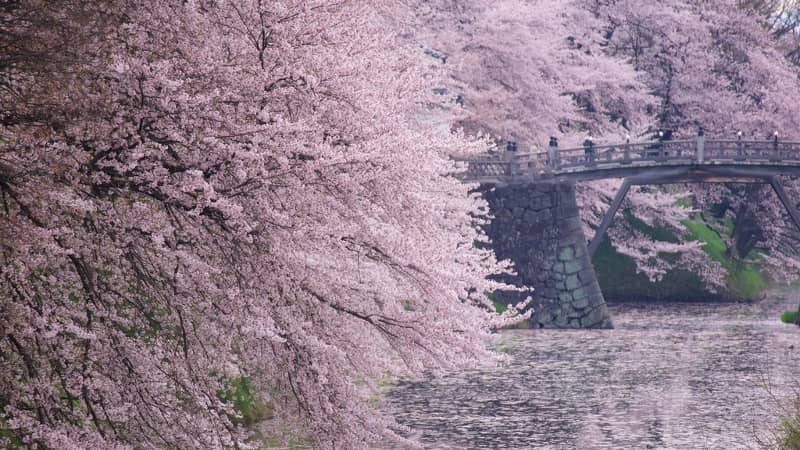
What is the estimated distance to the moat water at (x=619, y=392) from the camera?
19750 millimetres

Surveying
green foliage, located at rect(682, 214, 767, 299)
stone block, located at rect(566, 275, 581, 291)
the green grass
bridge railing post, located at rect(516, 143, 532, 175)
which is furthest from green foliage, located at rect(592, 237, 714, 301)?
bridge railing post, located at rect(516, 143, 532, 175)

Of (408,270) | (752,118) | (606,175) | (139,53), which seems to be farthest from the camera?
(752,118)

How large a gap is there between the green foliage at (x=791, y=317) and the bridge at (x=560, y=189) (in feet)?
10.9

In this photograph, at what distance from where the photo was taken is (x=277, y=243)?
1084 centimetres

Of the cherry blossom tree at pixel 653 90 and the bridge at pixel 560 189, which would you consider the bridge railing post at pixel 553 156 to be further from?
the cherry blossom tree at pixel 653 90

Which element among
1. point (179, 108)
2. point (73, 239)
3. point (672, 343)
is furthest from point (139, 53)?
point (672, 343)

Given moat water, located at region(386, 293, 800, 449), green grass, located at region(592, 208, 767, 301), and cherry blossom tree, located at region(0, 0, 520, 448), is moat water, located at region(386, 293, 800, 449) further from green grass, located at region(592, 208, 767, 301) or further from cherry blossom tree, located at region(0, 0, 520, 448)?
green grass, located at region(592, 208, 767, 301)

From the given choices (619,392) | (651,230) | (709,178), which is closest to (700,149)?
(709,178)

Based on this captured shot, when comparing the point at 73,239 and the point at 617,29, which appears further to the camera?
the point at 617,29

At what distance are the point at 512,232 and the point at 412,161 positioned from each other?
27.6 meters

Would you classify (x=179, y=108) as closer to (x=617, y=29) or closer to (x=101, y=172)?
(x=101, y=172)

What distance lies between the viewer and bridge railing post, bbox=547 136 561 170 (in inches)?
1512

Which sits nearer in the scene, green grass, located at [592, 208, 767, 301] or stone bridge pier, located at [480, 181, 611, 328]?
stone bridge pier, located at [480, 181, 611, 328]

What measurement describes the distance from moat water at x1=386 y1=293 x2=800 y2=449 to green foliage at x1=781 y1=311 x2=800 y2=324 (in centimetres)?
78
